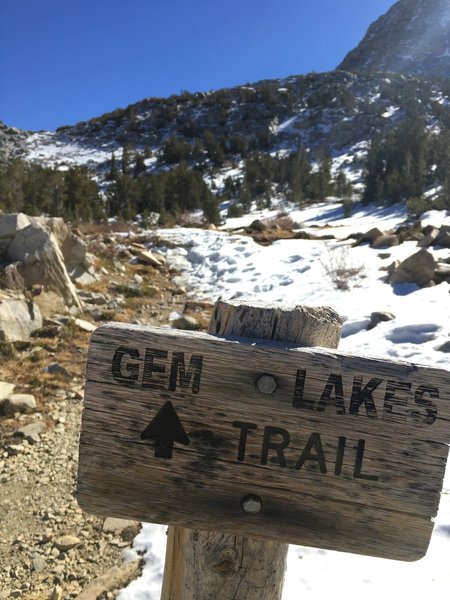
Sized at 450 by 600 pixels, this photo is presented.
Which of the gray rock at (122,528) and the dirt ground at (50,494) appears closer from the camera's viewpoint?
the dirt ground at (50,494)

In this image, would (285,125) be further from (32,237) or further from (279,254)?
(32,237)

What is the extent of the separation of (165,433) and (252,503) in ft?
0.81

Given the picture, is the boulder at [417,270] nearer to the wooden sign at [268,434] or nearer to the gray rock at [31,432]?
the gray rock at [31,432]

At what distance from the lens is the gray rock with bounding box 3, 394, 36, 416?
12.5 feet

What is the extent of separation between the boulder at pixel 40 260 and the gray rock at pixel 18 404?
256cm

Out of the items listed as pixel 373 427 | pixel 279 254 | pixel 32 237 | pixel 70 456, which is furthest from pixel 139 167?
pixel 373 427

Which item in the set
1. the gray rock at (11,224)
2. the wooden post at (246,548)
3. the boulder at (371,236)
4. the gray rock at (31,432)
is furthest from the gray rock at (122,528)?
the boulder at (371,236)

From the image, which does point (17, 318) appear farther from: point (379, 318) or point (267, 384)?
point (267, 384)

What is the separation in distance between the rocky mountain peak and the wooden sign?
99102 millimetres

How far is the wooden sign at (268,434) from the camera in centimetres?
90

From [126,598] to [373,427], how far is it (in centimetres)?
205

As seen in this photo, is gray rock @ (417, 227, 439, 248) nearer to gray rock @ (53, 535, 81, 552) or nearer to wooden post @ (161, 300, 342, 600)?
gray rock @ (53, 535, 81, 552)

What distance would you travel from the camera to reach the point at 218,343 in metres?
0.92

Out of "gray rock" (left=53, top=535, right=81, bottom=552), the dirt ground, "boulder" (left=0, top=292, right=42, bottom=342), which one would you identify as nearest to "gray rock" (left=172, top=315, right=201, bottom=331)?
the dirt ground
